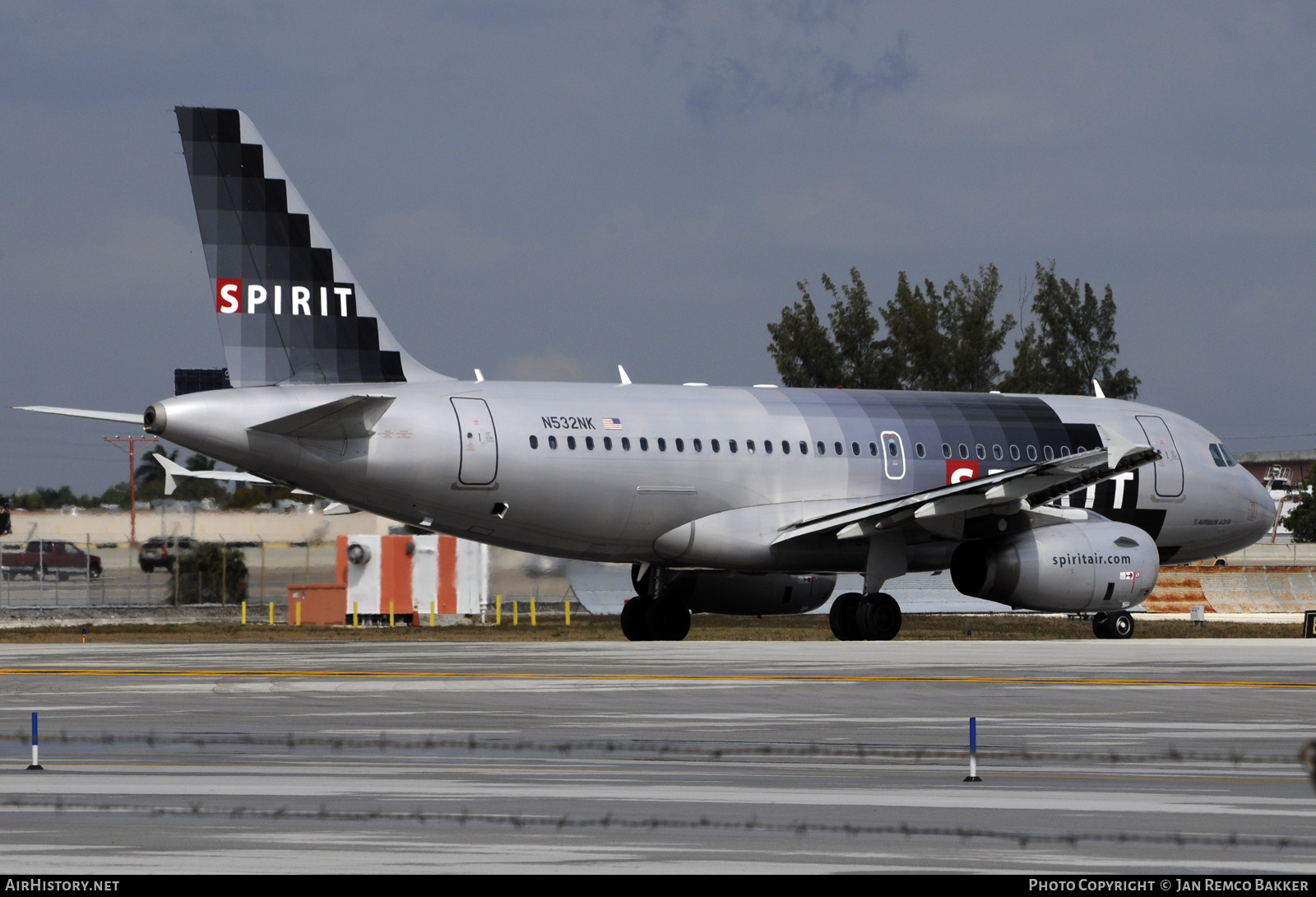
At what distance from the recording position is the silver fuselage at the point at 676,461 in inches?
1089

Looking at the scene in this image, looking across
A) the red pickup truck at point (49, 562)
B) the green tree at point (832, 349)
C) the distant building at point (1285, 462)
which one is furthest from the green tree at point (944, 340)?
the distant building at point (1285, 462)

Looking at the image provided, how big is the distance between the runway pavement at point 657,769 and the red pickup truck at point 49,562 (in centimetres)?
2677

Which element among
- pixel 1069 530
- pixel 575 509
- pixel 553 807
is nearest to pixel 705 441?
pixel 575 509

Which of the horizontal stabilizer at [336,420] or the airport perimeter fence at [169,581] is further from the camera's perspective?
the airport perimeter fence at [169,581]

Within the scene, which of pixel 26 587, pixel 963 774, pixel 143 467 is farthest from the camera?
pixel 143 467

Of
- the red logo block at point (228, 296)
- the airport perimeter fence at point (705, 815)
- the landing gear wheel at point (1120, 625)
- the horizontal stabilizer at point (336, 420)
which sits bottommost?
the airport perimeter fence at point (705, 815)

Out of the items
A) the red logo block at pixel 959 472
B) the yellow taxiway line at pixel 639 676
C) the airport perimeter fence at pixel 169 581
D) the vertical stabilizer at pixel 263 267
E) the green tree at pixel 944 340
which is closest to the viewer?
the yellow taxiway line at pixel 639 676

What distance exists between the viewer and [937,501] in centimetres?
2928

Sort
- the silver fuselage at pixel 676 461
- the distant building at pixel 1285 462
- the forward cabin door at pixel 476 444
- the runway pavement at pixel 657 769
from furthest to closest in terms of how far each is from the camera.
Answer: the distant building at pixel 1285 462 → the forward cabin door at pixel 476 444 → the silver fuselage at pixel 676 461 → the runway pavement at pixel 657 769

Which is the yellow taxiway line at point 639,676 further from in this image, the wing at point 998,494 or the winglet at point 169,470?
the winglet at point 169,470

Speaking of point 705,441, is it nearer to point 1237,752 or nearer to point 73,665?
point 73,665

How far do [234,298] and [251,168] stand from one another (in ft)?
6.94

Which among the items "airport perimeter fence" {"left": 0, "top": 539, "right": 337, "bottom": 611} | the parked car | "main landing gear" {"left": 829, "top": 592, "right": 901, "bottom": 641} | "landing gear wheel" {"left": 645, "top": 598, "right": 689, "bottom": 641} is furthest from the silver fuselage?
the parked car

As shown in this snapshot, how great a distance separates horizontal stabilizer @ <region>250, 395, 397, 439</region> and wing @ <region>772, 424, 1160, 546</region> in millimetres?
7812
